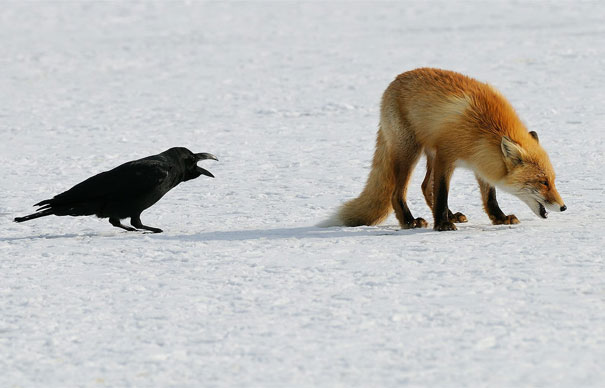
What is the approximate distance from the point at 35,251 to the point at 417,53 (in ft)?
35.3

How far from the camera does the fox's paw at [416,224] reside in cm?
698

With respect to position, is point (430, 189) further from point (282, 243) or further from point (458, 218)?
point (282, 243)

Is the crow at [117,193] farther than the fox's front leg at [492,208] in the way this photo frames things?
No

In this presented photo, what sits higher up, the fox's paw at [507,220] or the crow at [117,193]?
the crow at [117,193]

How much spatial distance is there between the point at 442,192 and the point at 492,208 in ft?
1.81

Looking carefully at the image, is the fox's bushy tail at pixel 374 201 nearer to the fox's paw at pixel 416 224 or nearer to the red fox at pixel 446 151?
the red fox at pixel 446 151

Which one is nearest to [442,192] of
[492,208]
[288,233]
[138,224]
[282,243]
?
[492,208]

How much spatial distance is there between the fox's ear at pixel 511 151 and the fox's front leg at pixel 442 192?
1.44ft

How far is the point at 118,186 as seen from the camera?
645 centimetres

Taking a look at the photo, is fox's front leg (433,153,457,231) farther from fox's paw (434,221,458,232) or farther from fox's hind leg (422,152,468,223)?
fox's hind leg (422,152,468,223)

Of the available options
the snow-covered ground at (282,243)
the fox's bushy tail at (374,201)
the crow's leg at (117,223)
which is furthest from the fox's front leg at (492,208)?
the crow's leg at (117,223)

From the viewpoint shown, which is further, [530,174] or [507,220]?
[507,220]

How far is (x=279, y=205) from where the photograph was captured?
778 centimetres

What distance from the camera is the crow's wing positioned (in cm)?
642
